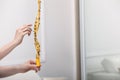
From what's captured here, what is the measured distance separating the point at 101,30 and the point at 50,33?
0.44 m

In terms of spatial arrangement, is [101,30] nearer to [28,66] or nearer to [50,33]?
[50,33]

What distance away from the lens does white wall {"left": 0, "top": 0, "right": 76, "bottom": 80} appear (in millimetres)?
1899

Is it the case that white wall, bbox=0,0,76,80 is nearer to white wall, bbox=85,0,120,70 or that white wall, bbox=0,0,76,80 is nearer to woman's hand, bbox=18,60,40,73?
white wall, bbox=85,0,120,70


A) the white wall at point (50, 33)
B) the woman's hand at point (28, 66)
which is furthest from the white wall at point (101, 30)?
the woman's hand at point (28, 66)

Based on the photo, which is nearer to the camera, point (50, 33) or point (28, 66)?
point (28, 66)

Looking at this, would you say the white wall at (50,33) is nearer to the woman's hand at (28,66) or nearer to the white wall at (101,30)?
the white wall at (101,30)

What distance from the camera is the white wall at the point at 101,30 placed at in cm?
190

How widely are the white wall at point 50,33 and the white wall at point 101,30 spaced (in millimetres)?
163

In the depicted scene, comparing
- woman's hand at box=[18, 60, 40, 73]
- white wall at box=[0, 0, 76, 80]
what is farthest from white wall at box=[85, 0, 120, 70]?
woman's hand at box=[18, 60, 40, 73]

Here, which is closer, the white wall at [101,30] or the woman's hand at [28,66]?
the woman's hand at [28,66]

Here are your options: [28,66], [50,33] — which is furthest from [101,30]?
[28,66]

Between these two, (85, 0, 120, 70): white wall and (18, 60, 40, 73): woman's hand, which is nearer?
(18, 60, 40, 73): woman's hand

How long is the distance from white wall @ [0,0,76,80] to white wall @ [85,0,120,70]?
0.54 feet

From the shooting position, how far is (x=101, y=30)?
2.08 meters
